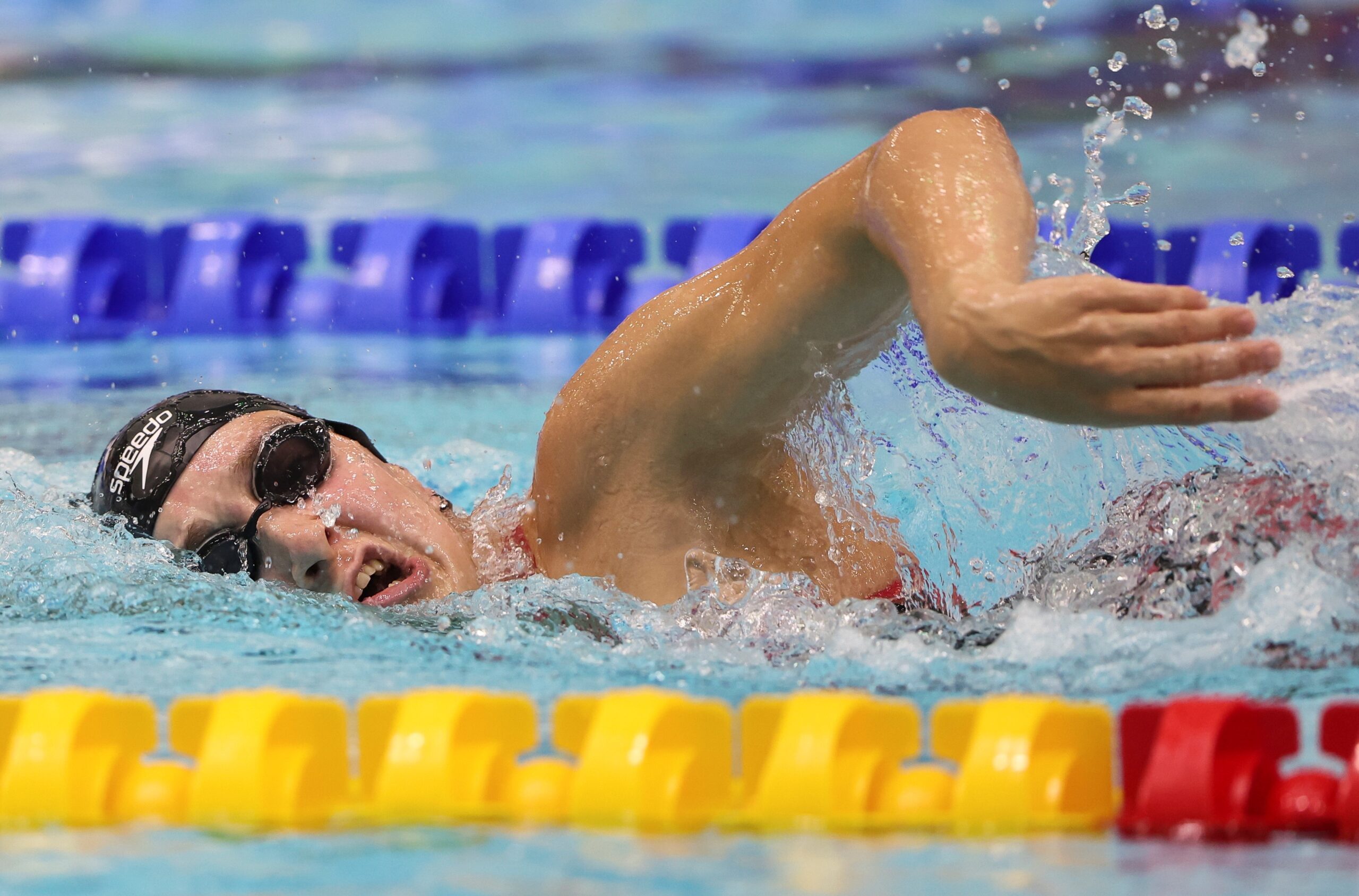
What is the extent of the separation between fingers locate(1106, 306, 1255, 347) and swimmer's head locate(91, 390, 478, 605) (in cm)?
105

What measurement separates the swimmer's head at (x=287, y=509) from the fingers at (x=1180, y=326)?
1.05m

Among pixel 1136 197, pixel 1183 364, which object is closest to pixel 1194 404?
pixel 1183 364

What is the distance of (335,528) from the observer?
194 cm

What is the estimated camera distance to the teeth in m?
1.93

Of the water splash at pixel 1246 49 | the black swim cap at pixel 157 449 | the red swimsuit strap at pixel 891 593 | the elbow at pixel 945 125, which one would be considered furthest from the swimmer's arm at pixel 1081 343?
the water splash at pixel 1246 49

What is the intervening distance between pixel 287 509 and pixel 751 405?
0.63 meters

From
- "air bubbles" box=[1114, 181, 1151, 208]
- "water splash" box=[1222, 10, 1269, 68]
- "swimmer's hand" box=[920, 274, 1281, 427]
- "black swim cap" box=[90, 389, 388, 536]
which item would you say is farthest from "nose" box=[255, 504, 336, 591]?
"water splash" box=[1222, 10, 1269, 68]

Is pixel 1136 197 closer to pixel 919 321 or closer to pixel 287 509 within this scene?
pixel 919 321

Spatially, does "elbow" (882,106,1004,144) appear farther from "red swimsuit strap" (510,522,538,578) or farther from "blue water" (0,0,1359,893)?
"red swimsuit strap" (510,522,538,578)

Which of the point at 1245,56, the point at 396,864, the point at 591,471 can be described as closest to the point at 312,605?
the point at 591,471

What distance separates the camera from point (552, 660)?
72.3 inches

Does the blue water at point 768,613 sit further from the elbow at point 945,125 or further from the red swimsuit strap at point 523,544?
the elbow at point 945,125

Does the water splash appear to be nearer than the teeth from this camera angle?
No

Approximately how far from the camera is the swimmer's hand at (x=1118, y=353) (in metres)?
1.12
